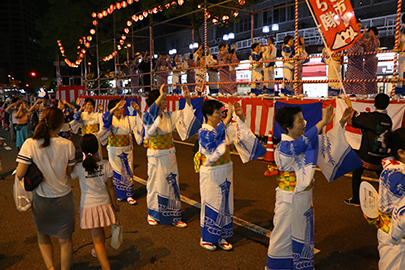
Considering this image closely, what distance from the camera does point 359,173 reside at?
201 inches

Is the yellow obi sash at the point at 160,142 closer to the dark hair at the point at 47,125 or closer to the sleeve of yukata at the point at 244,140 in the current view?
the sleeve of yukata at the point at 244,140

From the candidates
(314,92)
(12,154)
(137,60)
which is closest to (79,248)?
(12,154)

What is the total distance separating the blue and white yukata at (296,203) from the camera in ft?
9.21

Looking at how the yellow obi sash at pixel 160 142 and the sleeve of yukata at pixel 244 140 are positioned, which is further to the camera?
the yellow obi sash at pixel 160 142

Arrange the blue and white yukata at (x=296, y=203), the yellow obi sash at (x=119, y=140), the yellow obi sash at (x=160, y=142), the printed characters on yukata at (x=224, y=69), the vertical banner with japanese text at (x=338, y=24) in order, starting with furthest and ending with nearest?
the printed characters on yukata at (x=224, y=69), the yellow obi sash at (x=119, y=140), the yellow obi sash at (x=160, y=142), the vertical banner with japanese text at (x=338, y=24), the blue and white yukata at (x=296, y=203)

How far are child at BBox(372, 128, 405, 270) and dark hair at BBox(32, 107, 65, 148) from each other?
2.88 metres

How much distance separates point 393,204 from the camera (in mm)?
2326

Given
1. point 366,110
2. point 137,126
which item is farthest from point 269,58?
point 137,126

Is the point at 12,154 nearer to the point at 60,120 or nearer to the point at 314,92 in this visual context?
the point at 60,120

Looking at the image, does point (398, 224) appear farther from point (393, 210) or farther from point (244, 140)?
point (244, 140)

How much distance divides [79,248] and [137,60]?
1374 centimetres

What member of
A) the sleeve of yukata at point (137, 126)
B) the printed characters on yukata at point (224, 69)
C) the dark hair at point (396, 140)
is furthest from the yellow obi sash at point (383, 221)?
the printed characters on yukata at point (224, 69)

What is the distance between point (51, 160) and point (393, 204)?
115 inches

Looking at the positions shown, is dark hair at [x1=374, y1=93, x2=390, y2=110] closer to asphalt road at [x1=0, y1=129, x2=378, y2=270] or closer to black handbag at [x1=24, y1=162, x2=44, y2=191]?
asphalt road at [x1=0, y1=129, x2=378, y2=270]
